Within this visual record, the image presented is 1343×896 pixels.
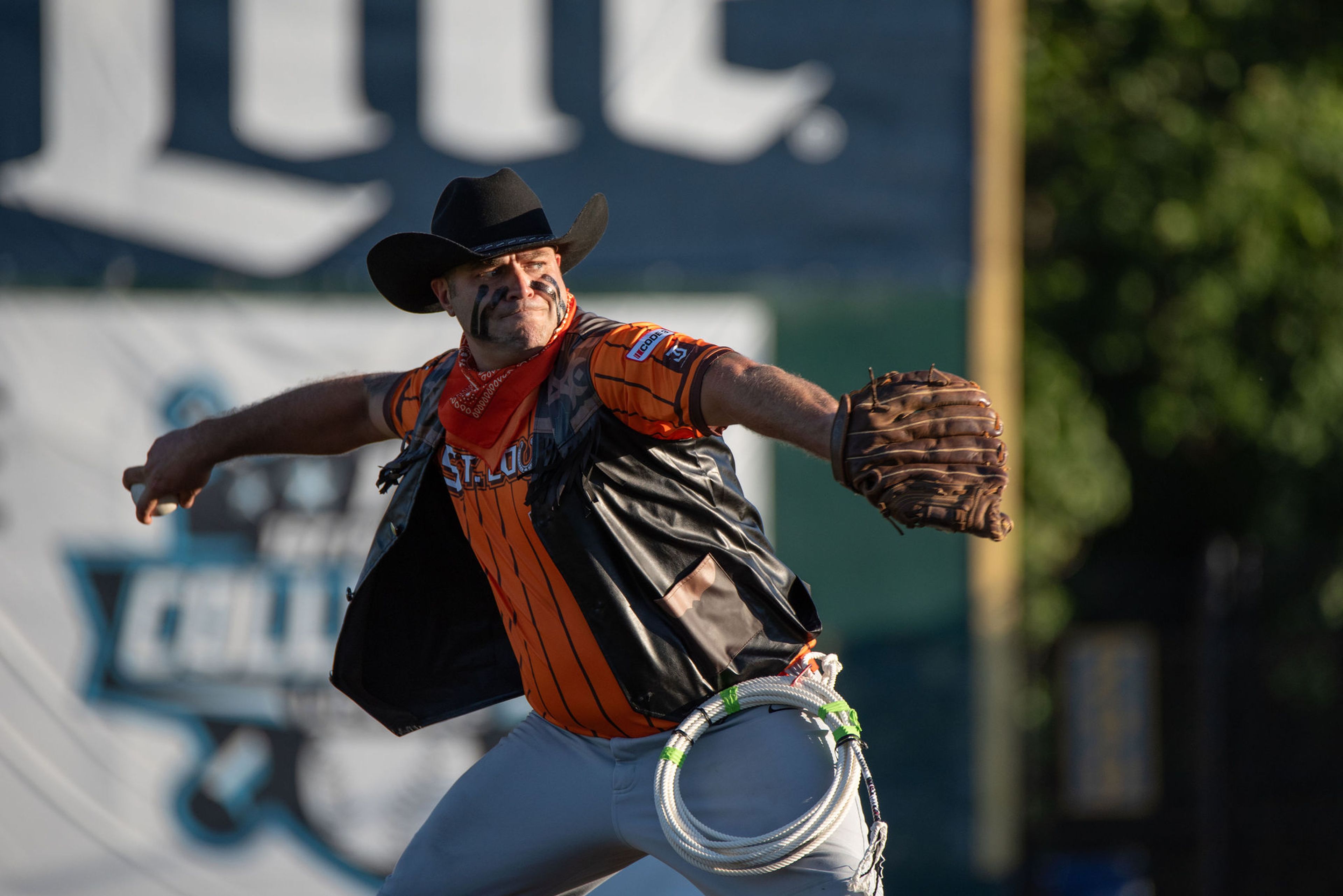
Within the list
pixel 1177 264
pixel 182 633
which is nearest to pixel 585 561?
pixel 182 633

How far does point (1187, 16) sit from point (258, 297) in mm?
7093

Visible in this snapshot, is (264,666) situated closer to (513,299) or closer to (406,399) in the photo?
(406,399)

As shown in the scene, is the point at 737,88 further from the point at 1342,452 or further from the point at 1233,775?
the point at 1342,452

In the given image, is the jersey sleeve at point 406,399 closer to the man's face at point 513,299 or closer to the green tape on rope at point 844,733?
the man's face at point 513,299

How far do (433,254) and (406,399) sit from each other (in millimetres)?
541

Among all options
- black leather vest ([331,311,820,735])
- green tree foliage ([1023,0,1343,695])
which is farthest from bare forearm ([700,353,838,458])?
green tree foliage ([1023,0,1343,695])

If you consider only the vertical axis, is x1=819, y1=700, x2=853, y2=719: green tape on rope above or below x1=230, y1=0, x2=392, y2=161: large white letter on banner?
below

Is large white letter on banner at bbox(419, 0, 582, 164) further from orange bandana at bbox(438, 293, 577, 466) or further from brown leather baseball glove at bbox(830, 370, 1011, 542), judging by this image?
brown leather baseball glove at bbox(830, 370, 1011, 542)

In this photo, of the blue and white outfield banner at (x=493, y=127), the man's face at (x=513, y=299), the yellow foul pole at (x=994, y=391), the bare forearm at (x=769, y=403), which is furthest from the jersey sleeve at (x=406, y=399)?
the yellow foul pole at (x=994, y=391)

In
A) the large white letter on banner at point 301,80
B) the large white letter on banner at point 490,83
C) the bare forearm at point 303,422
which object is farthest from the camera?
→ the large white letter on banner at point 490,83

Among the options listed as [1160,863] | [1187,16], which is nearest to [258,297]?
[1160,863]

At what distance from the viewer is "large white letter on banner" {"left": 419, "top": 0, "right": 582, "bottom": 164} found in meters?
6.69

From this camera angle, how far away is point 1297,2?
33.7ft

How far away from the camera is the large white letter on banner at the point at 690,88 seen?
6.74 metres
